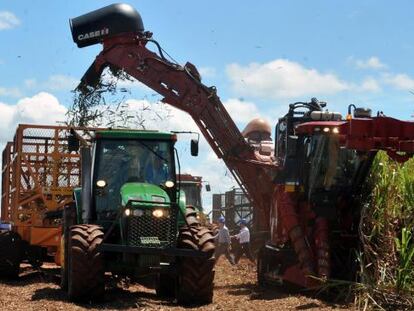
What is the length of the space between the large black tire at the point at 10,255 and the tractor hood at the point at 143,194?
4.05 metres

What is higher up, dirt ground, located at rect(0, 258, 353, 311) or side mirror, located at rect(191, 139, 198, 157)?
side mirror, located at rect(191, 139, 198, 157)

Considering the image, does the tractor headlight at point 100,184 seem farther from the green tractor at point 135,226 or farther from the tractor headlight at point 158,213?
the tractor headlight at point 158,213

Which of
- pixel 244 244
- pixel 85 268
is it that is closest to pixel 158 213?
pixel 85 268

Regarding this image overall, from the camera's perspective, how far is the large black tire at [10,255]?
13.5 m

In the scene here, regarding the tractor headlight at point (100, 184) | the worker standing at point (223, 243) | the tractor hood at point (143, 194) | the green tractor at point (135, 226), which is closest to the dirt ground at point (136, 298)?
the green tractor at point (135, 226)

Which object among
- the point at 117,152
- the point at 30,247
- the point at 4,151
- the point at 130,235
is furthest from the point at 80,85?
the point at 130,235

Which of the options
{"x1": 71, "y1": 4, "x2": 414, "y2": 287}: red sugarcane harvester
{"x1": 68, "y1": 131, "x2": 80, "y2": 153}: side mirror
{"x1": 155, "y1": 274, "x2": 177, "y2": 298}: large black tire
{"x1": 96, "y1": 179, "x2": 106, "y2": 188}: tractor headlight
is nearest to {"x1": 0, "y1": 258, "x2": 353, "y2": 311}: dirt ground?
{"x1": 155, "y1": 274, "x2": 177, "y2": 298}: large black tire

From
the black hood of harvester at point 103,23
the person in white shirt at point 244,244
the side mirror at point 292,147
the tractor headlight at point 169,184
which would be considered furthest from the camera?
the person in white shirt at point 244,244

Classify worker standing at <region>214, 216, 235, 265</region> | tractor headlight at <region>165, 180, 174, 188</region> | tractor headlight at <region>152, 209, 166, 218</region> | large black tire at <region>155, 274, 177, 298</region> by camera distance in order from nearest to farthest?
1. tractor headlight at <region>152, 209, 166, 218</region>
2. tractor headlight at <region>165, 180, 174, 188</region>
3. large black tire at <region>155, 274, 177, 298</region>
4. worker standing at <region>214, 216, 235, 265</region>

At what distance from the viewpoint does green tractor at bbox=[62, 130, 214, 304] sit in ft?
32.0

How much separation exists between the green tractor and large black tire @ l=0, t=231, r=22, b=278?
2657 millimetres

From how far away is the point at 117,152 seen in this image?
10.8 m

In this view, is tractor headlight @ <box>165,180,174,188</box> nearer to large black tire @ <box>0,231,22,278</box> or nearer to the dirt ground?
the dirt ground

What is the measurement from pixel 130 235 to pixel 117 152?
4.83 ft
